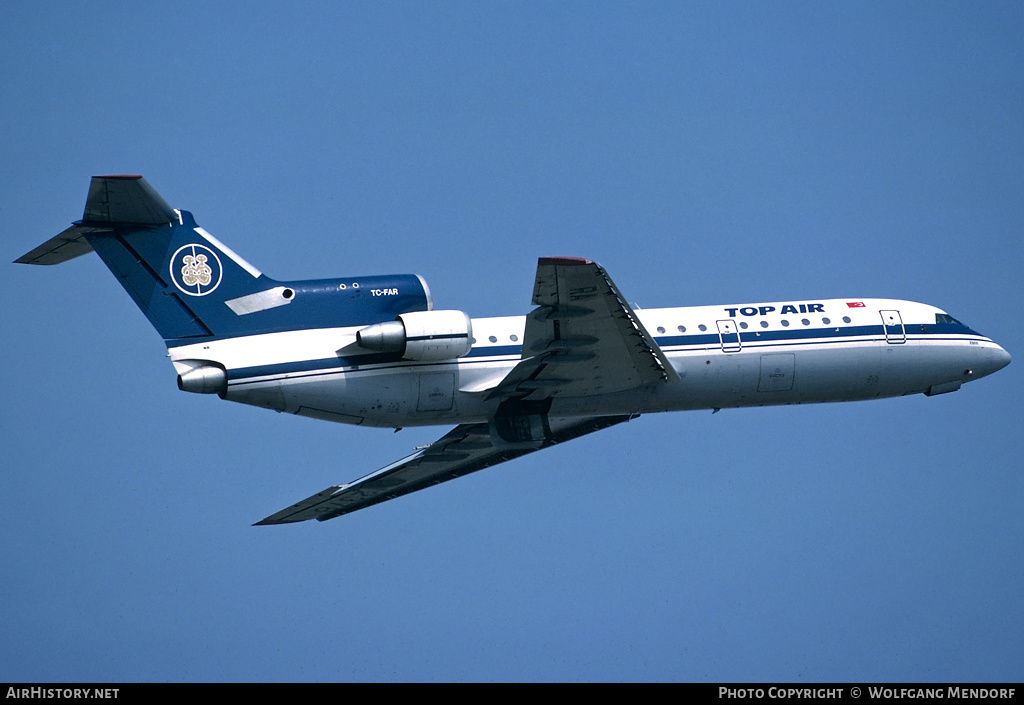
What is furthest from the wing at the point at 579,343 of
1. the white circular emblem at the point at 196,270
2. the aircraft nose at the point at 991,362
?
the aircraft nose at the point at 991,362

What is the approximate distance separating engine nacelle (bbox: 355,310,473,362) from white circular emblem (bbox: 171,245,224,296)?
4.05 m

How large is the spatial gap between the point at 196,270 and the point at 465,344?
7198mm

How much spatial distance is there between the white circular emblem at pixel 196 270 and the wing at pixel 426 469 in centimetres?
920

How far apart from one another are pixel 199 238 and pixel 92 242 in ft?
8.81

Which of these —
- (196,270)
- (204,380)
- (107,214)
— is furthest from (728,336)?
(107,214)

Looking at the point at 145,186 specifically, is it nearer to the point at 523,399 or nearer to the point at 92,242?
the point at 92,242

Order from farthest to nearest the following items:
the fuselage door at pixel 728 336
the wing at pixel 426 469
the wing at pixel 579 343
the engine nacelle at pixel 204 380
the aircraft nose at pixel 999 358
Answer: the aircraft nose at pixel 999 358
the wing at pixel 426 469
the fuselage door at pixel 728 336
the engine nacelle at pixel 204 380
the wing at pixel 579 343

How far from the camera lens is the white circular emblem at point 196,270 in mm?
35594

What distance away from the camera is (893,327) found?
41375mm

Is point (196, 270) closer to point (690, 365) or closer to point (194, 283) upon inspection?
point (194, 283)

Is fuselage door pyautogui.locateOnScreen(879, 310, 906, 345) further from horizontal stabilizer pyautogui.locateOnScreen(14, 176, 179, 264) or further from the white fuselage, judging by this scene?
horizontal stabilizer pyautogui.locateOnScreen(14, 176, 179, 264)

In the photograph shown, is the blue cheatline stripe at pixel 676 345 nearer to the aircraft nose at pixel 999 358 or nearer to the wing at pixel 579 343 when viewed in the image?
the aircraft nose at pixel 999 358

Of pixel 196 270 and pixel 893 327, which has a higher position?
pixel 893 327
